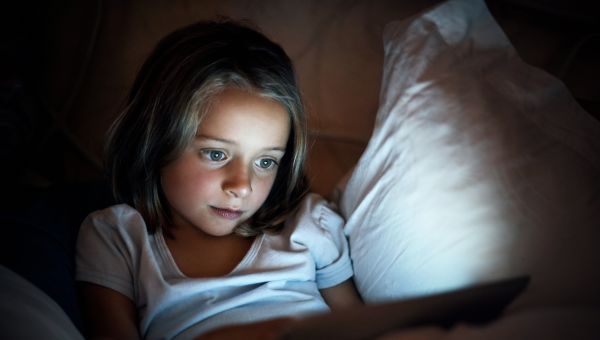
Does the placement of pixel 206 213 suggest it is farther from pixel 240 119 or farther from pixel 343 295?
pixel 343 295

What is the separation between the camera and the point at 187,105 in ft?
2.39

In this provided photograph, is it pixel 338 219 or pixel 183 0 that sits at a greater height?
pixel 183 0

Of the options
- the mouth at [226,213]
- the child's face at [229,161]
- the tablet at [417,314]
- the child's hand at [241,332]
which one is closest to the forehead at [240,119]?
the child's face at [229,161]

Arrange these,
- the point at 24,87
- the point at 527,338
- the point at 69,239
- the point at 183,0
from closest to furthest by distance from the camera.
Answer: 1. the point at 527,338
2. the point at 69,239
3. the point at 24,87
4. the point at 183,0

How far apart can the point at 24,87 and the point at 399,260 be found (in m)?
0.86

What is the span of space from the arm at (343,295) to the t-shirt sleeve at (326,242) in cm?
1

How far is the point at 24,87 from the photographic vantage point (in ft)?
3.31

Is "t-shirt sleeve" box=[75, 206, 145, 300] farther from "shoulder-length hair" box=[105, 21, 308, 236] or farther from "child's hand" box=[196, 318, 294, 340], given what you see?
"child's hand" box=[196, 318, 294, 340]

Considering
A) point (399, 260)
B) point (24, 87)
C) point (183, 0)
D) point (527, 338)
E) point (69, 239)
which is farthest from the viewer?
point (183, 0)

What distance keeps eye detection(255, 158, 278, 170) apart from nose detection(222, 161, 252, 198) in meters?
0.04

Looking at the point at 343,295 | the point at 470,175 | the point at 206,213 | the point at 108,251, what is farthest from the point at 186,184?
the point at 470,175

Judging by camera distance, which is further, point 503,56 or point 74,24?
point 74,24

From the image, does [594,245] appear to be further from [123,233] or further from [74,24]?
[74,24]

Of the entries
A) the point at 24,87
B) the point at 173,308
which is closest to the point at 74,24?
the point at 24,87
